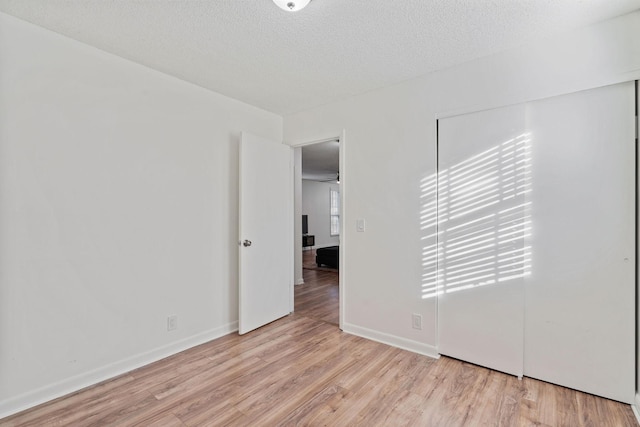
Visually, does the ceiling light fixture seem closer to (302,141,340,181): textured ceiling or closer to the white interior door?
the white interior door

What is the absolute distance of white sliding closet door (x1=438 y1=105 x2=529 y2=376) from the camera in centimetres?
217

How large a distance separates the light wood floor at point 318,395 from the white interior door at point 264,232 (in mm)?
552

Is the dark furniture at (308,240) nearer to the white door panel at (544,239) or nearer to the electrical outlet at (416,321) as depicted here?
the electrical outlet at (416,321)

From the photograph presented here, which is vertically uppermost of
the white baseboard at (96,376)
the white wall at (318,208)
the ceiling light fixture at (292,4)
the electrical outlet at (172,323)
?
the ceiling light fixture at (292,4)

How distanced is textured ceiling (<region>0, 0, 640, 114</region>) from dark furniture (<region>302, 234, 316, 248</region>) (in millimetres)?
6954

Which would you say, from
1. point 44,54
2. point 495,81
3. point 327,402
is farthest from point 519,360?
point 44,54

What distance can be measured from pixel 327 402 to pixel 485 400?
3.35 feet

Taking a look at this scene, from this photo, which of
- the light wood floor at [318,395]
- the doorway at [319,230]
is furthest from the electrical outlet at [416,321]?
the doorway at [319,230]

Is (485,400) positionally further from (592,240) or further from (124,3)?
(124,3)

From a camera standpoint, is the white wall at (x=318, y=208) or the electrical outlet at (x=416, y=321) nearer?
the electrical outlet at (x=416, y=321)

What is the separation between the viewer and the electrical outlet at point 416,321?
259cm

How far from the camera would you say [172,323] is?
8.52 feet

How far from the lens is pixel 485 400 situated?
1.92 meters

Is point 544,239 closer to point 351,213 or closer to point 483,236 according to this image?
point 483,236
